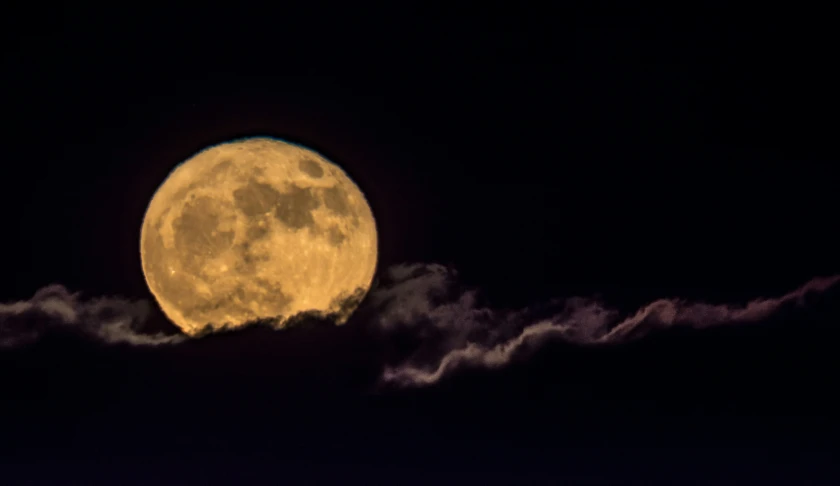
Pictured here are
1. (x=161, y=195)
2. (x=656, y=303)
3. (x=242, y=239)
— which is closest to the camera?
(x=242, y=239)

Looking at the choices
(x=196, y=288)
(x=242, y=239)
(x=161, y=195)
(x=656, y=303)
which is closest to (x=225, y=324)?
(x=196, y=288)

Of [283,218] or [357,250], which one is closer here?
[283,218]

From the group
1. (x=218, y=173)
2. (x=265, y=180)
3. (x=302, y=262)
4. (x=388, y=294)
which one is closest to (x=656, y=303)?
(x=388, y=294)

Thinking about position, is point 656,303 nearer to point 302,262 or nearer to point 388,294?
point 388,294

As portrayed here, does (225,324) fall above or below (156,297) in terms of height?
below

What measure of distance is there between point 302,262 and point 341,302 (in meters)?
1.14

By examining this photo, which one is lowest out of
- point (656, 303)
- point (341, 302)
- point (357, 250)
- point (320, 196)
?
point (656, 303)

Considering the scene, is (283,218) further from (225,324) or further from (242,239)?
(225,324)

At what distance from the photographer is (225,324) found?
1070 centimetres

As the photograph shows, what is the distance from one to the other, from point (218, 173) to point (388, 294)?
384cm

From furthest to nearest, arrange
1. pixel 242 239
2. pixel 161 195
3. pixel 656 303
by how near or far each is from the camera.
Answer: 1. pixel 656 303
2. pixel 161 195
3. pixel 242 239

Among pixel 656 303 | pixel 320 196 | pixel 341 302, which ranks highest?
pixel 320 196

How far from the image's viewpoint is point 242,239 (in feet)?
33.2

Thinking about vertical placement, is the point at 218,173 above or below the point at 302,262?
above
